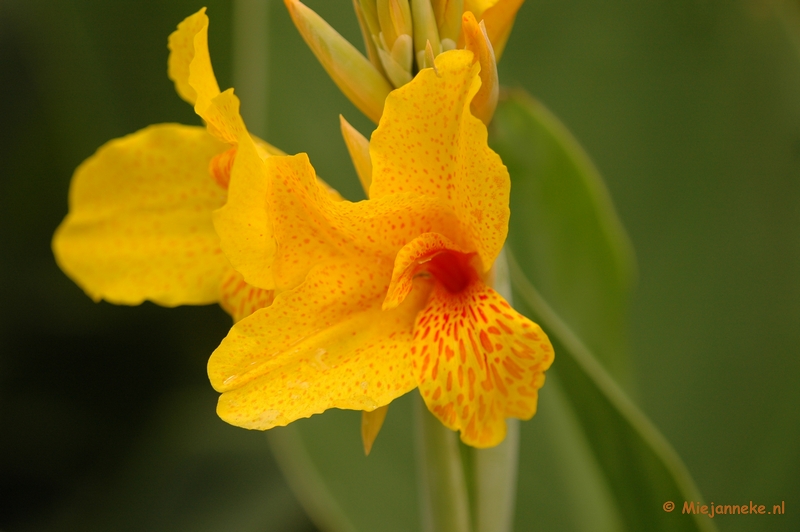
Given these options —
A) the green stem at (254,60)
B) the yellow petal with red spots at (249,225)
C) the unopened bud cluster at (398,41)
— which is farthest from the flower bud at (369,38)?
the green stem at (254,60)

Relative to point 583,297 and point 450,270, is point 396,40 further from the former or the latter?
point 583,297

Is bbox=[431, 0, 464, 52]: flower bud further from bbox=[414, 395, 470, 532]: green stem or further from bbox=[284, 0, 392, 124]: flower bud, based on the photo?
bbox=[414, 395, 470, 532]: green stem

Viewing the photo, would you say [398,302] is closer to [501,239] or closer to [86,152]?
[501,239]

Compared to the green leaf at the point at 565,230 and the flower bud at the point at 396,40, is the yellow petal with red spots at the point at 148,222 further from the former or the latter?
the green leaf at the point at 565,230

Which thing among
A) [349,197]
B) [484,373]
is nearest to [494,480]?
[484,373]

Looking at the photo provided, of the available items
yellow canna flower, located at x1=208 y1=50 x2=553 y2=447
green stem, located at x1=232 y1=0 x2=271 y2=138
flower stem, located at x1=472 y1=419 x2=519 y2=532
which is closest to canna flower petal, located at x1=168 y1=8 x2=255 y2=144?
yellow canna flower, located at x1=208 y1=50 x2=553 y2=447

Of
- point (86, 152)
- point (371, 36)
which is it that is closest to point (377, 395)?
point (371, 36)
